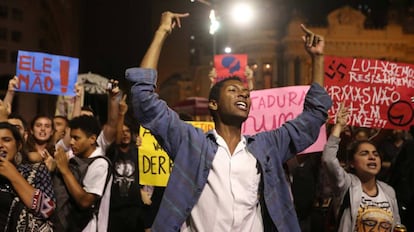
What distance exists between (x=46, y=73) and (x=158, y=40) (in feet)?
14.7

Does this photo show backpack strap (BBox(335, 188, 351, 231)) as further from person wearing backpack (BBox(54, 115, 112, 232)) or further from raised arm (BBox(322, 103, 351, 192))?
person wearing backpack (BBox(54, 115, 112, 232))

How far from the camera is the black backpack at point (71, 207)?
15.5 feet

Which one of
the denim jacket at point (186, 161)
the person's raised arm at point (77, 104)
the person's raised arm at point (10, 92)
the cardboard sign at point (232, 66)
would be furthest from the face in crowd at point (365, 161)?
the cardboard sign at point (232, 66)

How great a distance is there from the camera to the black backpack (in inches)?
185

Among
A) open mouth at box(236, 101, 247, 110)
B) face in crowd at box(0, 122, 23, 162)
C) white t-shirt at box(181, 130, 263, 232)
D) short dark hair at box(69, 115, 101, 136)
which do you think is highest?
open mouth at box(236, 101, 247, 110)

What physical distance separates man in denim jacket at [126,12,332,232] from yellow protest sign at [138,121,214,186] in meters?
2.29

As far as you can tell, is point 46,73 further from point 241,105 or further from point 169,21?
point 241,105

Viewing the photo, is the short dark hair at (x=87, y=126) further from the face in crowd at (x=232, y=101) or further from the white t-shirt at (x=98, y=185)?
the face in crowd at (x=232, y=101)

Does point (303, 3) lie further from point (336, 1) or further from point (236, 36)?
point (236, 36)

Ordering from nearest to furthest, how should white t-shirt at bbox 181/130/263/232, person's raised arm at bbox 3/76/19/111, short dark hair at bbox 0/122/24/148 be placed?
white t-shirt at bbox 181/130/263/232
short dark hair at bbox 0/122/24/148
person's raised arm at bbox 3/76/19/111

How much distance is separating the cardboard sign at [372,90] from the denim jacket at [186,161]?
277 centimetres

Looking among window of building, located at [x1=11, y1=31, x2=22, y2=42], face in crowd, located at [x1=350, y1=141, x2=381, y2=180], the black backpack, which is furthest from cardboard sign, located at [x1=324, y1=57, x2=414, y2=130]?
window of building, located at [x1=11, y1=31, x2=22, y2=42]

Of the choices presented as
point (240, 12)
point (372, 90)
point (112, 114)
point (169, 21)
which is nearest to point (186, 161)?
point (169, 21)

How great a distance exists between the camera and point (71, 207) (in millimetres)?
4801
